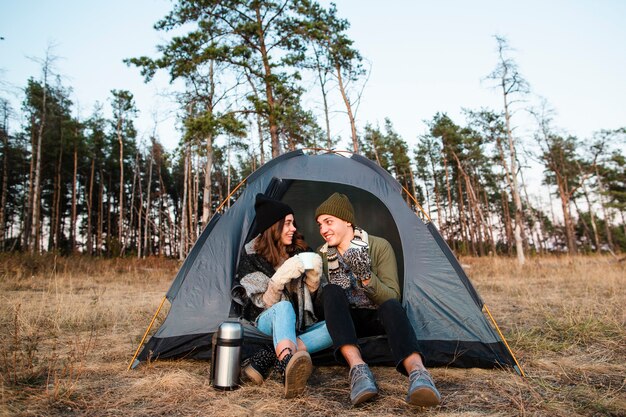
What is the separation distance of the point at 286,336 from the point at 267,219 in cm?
90

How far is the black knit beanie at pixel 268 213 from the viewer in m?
2.85

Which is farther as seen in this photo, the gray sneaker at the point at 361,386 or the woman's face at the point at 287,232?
the woman's face at the point at 287,232

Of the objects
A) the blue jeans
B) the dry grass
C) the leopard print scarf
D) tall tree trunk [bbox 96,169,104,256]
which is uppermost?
tall tree trunk [bbox 96,169,104,256]

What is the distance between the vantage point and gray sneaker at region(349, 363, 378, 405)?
6.24 ft

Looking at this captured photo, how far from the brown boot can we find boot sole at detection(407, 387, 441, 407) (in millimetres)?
520

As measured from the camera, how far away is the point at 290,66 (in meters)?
11.0

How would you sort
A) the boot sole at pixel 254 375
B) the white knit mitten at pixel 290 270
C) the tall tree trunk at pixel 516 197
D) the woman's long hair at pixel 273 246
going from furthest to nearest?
the tall tree trunk at pixel 516 197 → the woman's long hair at pixel 273 246 → the white knit mitten at pixel 290 270 → the boot sole at pixel 254 375

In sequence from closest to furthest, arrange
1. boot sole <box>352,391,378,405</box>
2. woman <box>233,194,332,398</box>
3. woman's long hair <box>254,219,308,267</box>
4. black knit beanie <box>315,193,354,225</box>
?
boot sole <box>352,391,378,405</box>
woman <box>233,194,332,398</box>
black knit beanie <box>315,193,354,225</box>
woman's long hair <box>254,219,308,267</box>

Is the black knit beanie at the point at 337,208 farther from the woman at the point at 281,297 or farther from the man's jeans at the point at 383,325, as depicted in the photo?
the man's jeans at the point at 383,325

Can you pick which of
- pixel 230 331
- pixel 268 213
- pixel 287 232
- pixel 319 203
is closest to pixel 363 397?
pixel 230 331

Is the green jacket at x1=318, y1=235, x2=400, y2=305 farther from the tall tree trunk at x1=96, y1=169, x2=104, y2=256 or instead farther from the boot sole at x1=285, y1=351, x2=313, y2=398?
the tall tree trunk at x1=96, y1=169, x2=104, y2=256

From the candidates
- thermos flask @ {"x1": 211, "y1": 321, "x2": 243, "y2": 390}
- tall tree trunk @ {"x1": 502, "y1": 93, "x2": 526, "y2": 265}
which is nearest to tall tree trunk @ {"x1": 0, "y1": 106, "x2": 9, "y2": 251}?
thermos flask @ {"x1": 211, "y1": 321, "x2": 243, "y2": 390}

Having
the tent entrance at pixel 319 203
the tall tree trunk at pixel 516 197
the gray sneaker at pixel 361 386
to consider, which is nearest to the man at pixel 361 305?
the gray sneaker at pixel 361 386

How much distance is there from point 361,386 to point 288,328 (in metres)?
0.57
